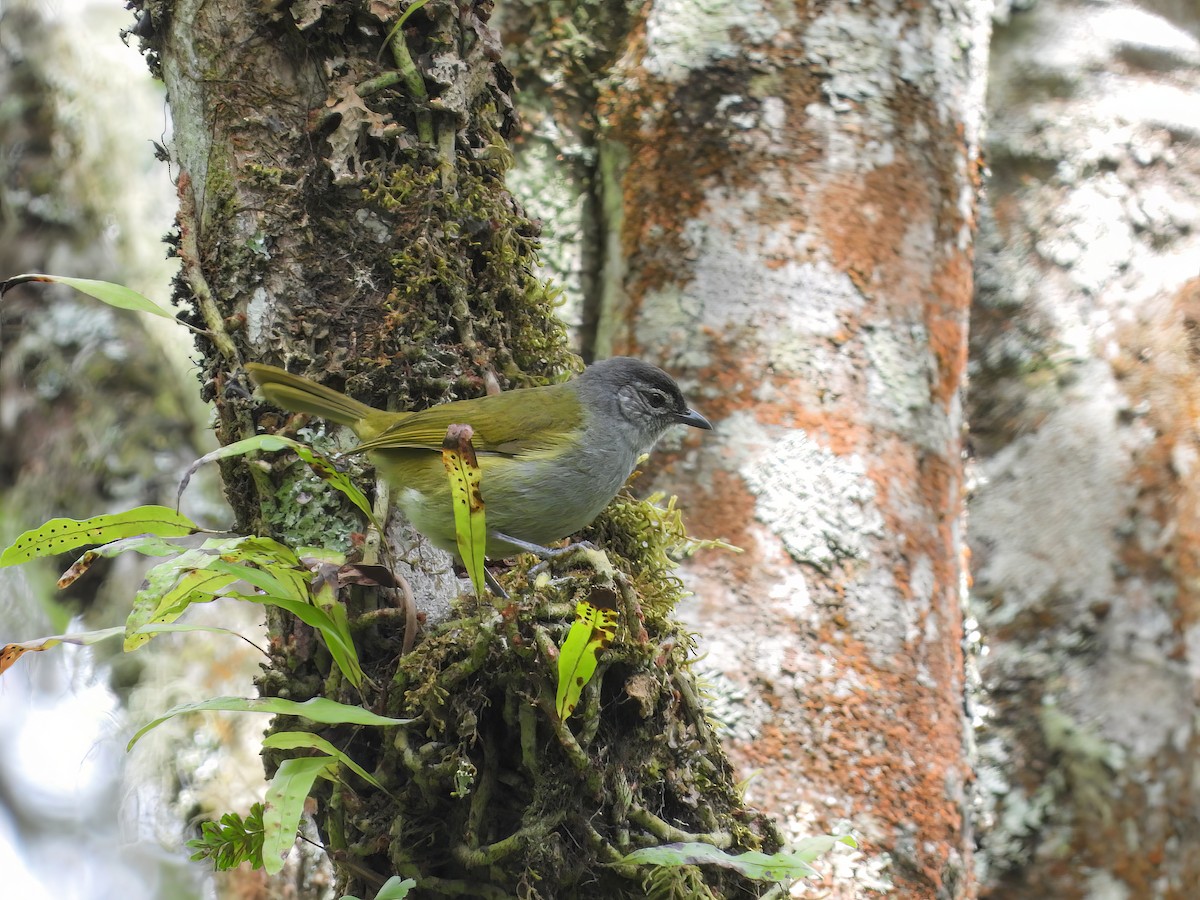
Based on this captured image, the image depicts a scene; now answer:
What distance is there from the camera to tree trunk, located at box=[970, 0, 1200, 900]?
160 inches

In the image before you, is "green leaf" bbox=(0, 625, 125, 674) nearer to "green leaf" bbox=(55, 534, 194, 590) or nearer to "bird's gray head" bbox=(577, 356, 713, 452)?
"green leaf" bbox=(55, 534, 194, 590)

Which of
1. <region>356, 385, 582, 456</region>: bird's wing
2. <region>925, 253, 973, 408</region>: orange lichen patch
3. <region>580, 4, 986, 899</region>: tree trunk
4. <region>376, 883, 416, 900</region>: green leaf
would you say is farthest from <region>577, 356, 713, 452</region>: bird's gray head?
<region>376, 883, 416, 900</region>: green leaf

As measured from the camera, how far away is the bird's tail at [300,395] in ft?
8.14

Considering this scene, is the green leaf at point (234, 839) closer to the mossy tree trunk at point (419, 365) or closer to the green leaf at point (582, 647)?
the mossy tree trunk at point (419, 365)

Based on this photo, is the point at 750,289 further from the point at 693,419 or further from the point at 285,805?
the point at 285,805

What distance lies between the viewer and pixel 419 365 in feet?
8.89

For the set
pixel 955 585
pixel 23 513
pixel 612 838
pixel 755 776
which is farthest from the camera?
pixel 23 513

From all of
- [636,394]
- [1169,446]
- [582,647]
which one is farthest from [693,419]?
[1169,446]

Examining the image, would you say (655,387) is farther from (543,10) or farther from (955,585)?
(543,10)

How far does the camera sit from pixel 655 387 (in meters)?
3.20

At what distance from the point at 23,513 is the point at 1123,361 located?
5.22 meters

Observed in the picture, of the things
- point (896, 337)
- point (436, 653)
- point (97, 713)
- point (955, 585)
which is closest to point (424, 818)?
point (436, 653)

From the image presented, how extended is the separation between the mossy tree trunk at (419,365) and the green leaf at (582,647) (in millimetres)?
44

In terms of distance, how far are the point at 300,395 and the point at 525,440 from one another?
2.18 ft
